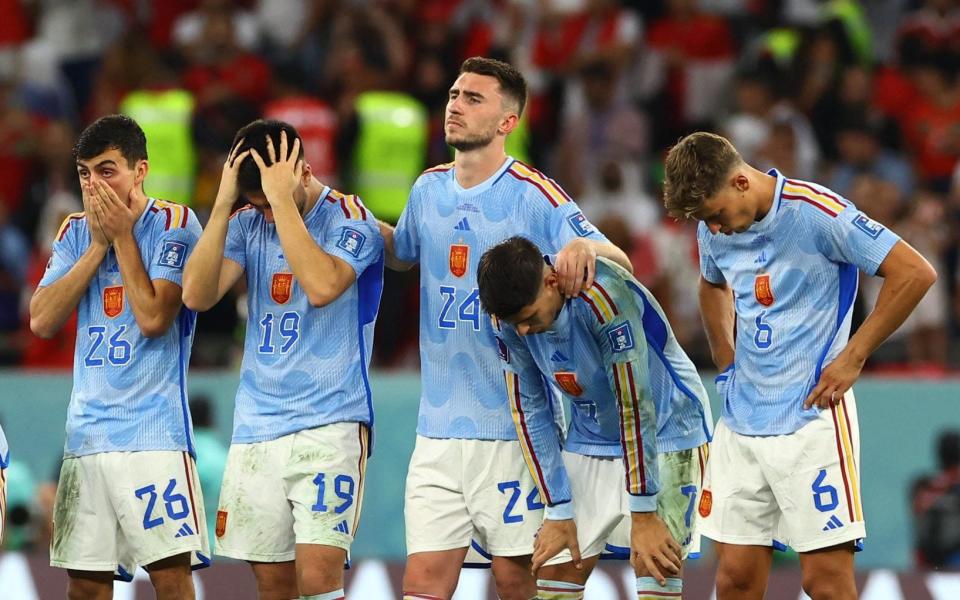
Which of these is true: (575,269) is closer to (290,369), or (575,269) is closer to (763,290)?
(763,290)

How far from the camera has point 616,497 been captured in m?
6.98

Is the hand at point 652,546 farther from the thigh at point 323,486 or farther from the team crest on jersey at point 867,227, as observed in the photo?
the team crest on jersey at point 867,227

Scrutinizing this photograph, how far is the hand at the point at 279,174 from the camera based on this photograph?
22.8ft

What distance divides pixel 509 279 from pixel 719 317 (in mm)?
1535

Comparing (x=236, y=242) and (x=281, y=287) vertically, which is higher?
(x=236, y=242)

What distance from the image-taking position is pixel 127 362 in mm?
7039

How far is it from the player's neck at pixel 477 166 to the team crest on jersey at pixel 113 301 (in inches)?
57.8

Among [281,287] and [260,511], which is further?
[281,287]

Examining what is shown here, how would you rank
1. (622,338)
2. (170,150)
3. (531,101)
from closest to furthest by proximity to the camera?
(622,338)
(170,150)
(531,101)

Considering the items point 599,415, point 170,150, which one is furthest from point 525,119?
point 599,415

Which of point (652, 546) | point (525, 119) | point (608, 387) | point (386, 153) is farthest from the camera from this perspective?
point (525, 119)

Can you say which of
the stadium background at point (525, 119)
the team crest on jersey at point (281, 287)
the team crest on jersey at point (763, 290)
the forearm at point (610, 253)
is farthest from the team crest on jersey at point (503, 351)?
the stadium background at point (525, 119)

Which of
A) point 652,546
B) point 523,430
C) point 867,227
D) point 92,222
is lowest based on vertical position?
point 652,546

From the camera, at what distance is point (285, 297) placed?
7137 mm
